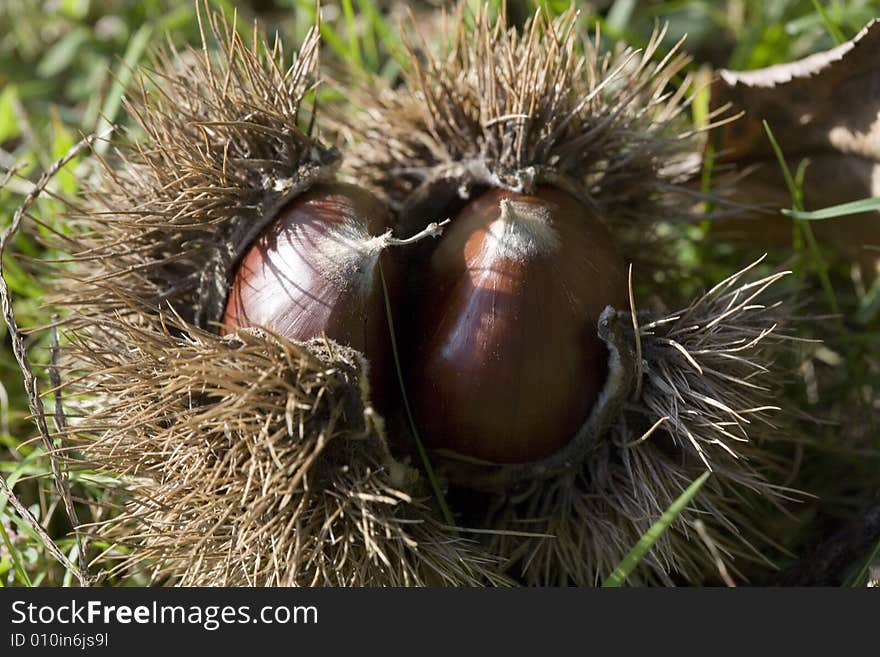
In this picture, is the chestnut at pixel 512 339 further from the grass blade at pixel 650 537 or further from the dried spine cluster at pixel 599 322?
the grass blade at pixel 650 537

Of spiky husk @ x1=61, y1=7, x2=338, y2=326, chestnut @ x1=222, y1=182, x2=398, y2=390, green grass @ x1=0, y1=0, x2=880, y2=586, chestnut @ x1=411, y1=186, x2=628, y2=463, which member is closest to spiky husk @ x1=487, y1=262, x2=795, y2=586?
chestnut @ x1=411, y1=186, x2=628, y2=463

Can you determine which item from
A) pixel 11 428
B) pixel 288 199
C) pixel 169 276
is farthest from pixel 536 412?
pixel 11 428

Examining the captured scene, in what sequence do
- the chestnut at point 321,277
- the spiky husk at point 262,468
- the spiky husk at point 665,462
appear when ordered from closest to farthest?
the spiky husk at point 262,468
the chestnut at point 321,277
the spiky husk at point 665,462

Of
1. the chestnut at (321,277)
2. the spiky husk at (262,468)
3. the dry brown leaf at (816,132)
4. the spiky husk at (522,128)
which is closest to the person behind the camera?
the spiky husk at (262,468)

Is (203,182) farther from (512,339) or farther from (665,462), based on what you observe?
(665,462)

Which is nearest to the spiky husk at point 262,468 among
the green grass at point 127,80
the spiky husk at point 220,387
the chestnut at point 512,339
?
the spiky husk at point 220,387

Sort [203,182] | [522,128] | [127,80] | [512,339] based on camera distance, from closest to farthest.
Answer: [512,339] < [203,182] < [522,128] < [127,80]

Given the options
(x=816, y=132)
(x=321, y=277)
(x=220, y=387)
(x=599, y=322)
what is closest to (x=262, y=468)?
(x=220, y=387)
